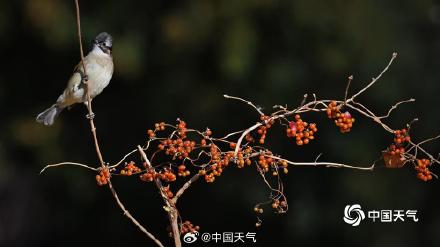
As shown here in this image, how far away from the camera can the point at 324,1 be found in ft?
16.4

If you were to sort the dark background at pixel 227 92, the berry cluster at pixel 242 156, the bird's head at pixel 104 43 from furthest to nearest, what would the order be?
the dark background at pixel 227 92
the bird's head at pixel 104 43
the berry cluster at pixel 242 156

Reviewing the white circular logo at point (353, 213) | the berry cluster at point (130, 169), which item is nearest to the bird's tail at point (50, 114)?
the white circular logo at point (353, 213)

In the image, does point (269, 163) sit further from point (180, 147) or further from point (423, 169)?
point (423, 169)

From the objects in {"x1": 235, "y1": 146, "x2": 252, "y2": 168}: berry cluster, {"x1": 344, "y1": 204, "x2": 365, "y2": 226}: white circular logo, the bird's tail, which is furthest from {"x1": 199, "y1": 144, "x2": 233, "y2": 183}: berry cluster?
{"x1": 344, "y1": 204, "x2": 365, "y2": 226}: white circular logo

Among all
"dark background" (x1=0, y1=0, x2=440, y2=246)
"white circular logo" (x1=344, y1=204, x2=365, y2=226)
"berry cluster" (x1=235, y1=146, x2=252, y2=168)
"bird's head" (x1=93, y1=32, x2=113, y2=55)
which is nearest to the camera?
"berry cluster" (x1=235, y1=146, x2=252, y2=168)

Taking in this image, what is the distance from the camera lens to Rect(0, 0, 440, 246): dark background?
4.98 metres

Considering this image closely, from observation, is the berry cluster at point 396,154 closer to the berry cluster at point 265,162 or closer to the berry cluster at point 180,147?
the berry cluster at point 265,162

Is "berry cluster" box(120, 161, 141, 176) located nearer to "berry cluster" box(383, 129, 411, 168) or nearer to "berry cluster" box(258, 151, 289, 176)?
"berry cluster" box(258, 151, 289, 176)

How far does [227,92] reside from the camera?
5.17 meters

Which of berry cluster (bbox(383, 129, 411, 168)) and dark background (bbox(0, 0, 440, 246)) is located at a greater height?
berry cluster (bbox(383, 129, 411, 168))

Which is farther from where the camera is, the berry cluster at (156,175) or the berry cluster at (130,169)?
the berry cluster at (130,169)

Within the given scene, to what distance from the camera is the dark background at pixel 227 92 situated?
4980 millimetres

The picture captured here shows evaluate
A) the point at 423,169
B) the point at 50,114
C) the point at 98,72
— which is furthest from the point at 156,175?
the point at 50,114

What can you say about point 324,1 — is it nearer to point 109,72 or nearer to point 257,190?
point 257,190
